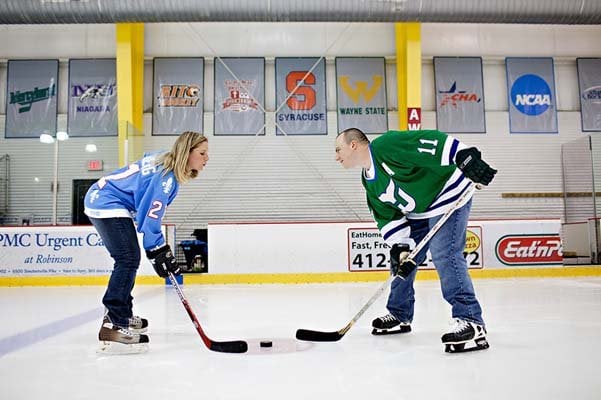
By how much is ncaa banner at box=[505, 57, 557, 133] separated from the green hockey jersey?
9548mm

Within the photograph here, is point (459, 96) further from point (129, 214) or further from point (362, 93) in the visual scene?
point (129, 214)

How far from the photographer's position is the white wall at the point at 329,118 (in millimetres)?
10594

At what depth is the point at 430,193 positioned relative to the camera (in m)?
2.50

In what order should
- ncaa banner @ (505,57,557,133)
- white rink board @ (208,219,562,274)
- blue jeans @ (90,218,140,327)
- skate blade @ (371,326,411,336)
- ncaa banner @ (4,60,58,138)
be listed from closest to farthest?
blue jeans @ (90,218,140,327) → skate blade @ (371,326,411,336) → white rink board @ (208,219,562,274) → ncaa banner @ (4,60,58,138) → ncaa banner @ (505,57,557,133)

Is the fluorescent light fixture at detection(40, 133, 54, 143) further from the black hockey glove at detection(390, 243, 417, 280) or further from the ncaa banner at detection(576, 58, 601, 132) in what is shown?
the ncaa banner at detection(576, 58, 601, 132)

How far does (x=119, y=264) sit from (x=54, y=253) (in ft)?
17.8

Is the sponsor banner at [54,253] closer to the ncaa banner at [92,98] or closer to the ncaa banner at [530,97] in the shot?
the ncaa banner at [92,98]

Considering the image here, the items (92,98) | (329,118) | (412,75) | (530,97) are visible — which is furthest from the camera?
(530,97)

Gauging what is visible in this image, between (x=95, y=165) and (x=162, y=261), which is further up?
(x=95, y=165)

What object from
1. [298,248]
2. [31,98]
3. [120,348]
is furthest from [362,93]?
[120,348]

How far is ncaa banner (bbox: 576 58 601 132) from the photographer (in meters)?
11.1

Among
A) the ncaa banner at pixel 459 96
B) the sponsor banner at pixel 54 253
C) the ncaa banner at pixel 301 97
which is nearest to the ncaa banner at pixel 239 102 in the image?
the ncaa banner at pixel 301 97

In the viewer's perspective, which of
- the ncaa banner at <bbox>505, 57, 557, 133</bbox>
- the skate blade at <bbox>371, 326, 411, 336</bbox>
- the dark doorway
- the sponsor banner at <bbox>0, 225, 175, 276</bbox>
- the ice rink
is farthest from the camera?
the ncaa banner at <bbox>505, 57, 557, 133</bbox>

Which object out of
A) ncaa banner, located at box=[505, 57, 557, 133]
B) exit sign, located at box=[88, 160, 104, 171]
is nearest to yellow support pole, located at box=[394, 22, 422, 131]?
ncaa banner, located at box=[505, 57, 557, 133]
